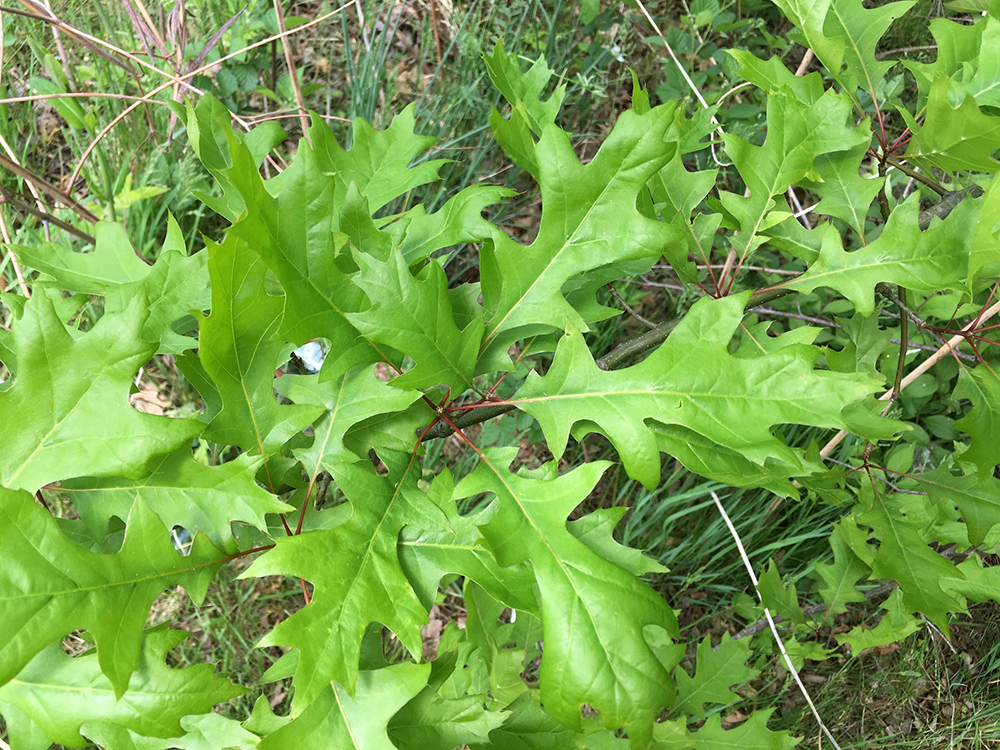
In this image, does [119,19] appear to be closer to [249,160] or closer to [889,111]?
[249,160]

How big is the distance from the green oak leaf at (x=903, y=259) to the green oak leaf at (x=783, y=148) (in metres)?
0.11

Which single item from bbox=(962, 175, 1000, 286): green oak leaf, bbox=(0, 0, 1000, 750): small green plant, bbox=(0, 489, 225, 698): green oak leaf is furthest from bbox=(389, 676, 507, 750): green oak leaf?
bbox=(962, 175, 1000, 286): green oak leaf

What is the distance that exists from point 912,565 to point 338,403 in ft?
3.67

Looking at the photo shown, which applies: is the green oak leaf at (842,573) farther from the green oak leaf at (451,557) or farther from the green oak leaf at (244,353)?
the green oak leaf at (244,353)

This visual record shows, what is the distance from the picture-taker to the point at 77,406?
927 millimetres

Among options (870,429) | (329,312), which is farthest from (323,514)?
(870,429)

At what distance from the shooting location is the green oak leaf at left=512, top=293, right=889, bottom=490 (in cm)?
87

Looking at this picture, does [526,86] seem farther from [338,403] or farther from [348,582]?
[348,582]

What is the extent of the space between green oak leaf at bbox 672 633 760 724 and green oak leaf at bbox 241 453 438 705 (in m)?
1.16

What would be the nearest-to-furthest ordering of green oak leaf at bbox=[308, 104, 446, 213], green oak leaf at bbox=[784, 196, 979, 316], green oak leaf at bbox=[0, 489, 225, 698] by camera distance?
green oak leaf at bbox=[0, 489, 225, 698] → green oak leaf at bbox=[784, 196, 979, 316] → green oak leaf at bbox=[308, 104, 446, 213]

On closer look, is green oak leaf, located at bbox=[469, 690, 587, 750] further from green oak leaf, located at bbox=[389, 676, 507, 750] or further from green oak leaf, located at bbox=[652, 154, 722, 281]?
green oak leaf, located at bbox=[652, 154, 722, 281]

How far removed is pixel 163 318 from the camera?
3.71 ft

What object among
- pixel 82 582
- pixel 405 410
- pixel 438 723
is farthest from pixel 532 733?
pixel 82 582

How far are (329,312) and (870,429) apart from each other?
0.79 metres
